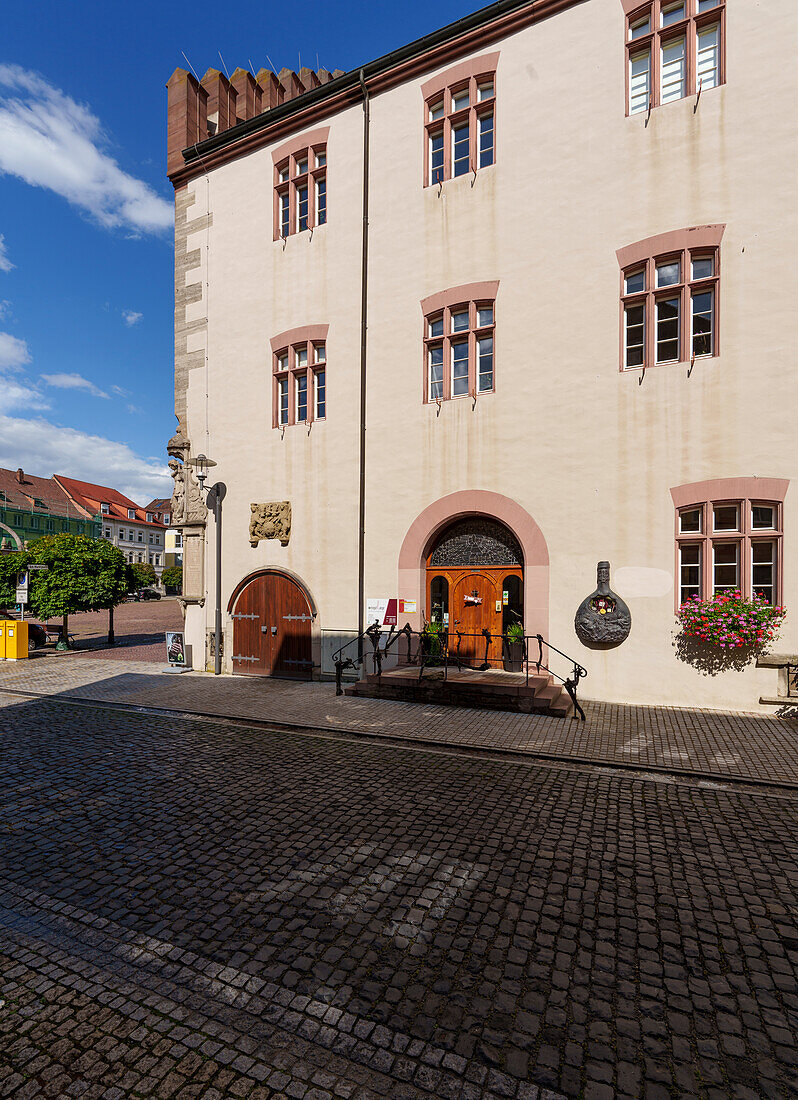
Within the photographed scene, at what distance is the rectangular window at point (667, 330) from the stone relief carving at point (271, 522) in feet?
28.8

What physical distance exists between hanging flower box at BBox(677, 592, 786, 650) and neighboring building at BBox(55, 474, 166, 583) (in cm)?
7865

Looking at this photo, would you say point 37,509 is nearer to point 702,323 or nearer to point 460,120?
point 460,120

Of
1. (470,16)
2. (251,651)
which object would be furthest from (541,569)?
(470,16)

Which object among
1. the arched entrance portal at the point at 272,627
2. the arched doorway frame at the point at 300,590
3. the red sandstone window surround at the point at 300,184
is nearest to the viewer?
the arched doorway frame at the point at 300,590

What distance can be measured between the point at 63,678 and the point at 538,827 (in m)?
13.2

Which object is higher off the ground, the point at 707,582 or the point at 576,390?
the point at 576,390

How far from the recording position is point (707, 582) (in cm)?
984

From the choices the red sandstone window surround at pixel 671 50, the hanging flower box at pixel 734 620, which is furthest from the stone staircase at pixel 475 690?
the red sandstone window surround at pixel 671 50

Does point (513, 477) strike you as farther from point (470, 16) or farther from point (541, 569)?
point (470, 16)

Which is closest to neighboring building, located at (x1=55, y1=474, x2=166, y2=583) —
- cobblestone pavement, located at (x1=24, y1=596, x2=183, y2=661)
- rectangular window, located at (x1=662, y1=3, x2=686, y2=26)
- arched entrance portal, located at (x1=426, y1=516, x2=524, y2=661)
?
cobblestone pavement, located at (x1=24, y1=596, x2=183, y2=661)

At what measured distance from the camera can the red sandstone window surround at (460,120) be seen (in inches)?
474

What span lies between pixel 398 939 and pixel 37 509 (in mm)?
82958

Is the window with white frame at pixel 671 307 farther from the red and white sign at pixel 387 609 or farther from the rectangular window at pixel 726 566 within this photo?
the red and white sign at pixel 387 609

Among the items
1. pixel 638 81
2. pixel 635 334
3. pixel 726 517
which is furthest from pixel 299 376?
pixel 726 517
